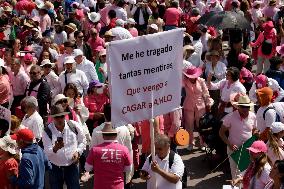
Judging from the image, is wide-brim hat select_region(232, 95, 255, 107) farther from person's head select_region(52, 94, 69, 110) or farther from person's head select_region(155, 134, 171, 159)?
person's head select_region(52, 94, 69, 110)

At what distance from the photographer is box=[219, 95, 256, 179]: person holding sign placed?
8219 mm

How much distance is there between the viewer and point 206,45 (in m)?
13.2

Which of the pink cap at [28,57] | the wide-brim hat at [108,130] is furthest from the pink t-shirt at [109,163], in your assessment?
the pink cap at [28,57]

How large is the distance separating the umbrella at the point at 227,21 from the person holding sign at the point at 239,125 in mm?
5099

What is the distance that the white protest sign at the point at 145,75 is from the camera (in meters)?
5.91

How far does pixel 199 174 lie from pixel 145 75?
12.2ft

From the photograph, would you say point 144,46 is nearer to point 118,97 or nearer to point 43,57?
point 118,97

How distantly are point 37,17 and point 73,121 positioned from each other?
8025mm

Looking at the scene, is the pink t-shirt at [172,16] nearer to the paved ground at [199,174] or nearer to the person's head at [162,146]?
the paved ground at [199,174]

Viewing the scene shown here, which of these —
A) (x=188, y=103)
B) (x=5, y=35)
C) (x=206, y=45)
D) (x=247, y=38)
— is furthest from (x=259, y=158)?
(x=247, y=38)

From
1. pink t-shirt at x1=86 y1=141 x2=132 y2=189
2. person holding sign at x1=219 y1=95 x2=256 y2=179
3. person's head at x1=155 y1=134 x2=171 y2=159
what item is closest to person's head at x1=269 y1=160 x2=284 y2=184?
person's head at x1=155 y1=134 x2=171 y2=159

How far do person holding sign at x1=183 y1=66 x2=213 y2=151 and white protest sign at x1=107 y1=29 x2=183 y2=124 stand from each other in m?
3.30

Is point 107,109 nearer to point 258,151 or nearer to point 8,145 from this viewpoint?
point 8,145

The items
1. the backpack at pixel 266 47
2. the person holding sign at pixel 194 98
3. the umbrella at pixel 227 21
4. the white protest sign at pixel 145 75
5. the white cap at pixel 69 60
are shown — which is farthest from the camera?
the umbrella at pixel 227 21
